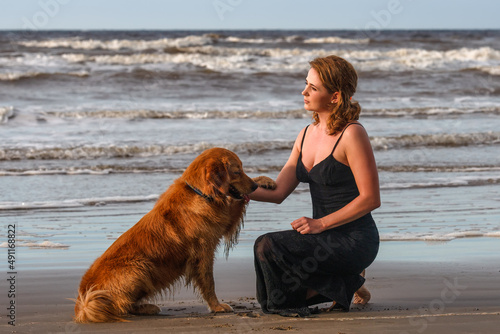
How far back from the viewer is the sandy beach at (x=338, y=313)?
341 centimetres

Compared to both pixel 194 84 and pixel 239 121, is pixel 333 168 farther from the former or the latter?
A: pixel 194 84

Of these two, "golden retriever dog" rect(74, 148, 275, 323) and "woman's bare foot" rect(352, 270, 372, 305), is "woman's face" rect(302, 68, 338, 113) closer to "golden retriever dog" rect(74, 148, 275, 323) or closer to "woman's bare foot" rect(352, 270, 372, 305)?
"golden retriever dog" rect(74, 148, 275, 323)

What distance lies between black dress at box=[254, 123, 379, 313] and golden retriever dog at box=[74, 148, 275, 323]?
0.32 meters

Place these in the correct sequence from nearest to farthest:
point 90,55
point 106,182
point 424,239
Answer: point 424,239 < point 106,182 < point 90,55

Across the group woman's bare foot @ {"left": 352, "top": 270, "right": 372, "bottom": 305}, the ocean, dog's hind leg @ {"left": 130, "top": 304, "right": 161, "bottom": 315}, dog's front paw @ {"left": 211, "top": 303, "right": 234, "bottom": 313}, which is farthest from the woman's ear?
the ocean

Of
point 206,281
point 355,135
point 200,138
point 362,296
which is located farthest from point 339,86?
point 200,138

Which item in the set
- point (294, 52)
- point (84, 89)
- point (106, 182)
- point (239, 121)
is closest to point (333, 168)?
point (106, 182)

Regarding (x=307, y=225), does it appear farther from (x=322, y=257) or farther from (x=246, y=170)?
Answer: (x=246, y=170)

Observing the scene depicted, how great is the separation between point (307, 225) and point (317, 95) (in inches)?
31.1

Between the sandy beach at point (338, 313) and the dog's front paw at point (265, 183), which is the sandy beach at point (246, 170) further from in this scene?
the dog's front paw at point (265, 183)

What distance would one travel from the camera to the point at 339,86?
366cm

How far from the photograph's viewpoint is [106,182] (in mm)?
8211

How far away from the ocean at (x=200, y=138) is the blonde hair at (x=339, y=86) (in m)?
1.90

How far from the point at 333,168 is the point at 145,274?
1.23 m
